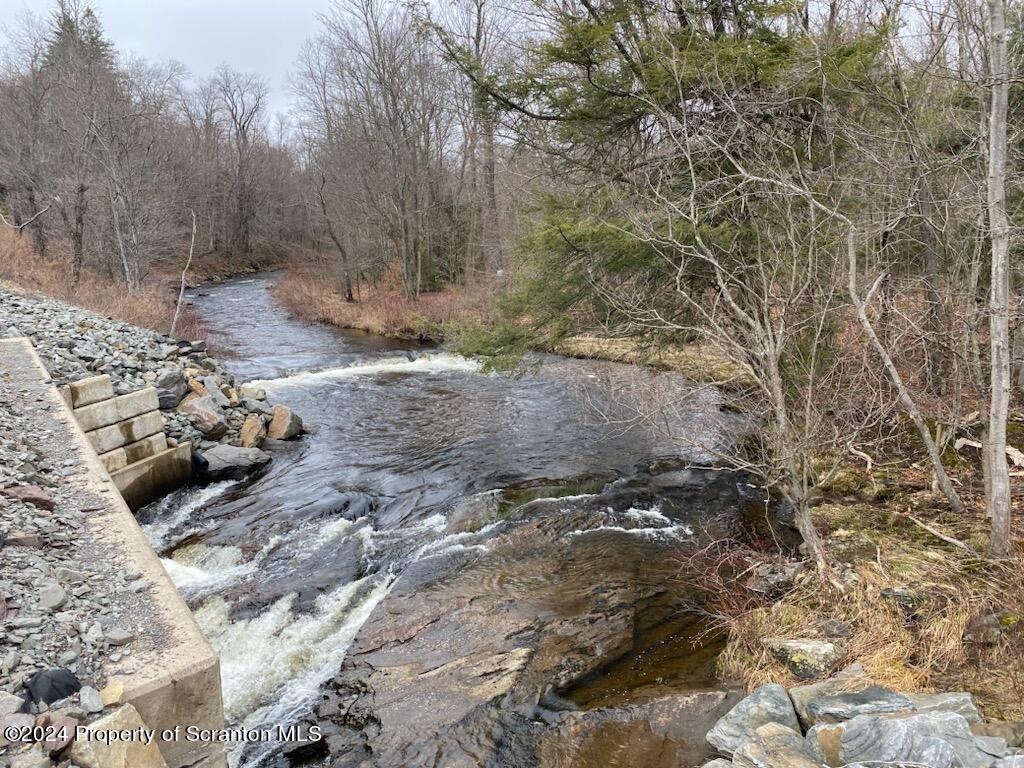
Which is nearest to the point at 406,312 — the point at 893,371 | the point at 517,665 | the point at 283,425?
the point at 283,425

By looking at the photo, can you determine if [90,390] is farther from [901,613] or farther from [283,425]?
[901,613]

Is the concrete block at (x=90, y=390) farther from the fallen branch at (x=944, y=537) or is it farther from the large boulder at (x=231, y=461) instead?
the fallen branch at (x=944, y=537)

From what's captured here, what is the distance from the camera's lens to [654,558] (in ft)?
20.8

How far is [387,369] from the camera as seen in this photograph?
1544cm

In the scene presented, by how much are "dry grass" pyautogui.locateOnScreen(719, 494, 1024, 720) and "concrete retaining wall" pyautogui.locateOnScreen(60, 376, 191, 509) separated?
279 inches

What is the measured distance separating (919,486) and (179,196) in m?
32.6

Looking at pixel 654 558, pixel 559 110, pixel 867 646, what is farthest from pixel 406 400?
pixel 867 646

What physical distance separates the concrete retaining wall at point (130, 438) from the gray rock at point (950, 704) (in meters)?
8.08

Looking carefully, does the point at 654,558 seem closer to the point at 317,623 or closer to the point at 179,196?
the point at 317,623

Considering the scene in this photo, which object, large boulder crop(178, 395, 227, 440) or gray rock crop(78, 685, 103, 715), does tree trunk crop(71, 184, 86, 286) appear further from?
gray rock crop(78, 685, 103, 715)

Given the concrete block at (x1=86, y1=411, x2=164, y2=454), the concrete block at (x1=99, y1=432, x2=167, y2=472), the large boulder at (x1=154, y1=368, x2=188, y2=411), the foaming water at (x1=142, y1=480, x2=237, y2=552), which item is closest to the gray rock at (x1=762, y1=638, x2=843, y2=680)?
the foaming water at (x1=142, y1=480, x2=237, y2=552)

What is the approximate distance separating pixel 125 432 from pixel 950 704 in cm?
866

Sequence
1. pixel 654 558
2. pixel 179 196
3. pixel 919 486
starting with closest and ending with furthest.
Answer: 1. pixel 654 558
2. pixel 919 486
3. pixel 179 196

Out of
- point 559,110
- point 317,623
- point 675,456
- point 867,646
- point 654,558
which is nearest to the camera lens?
point 867,646
